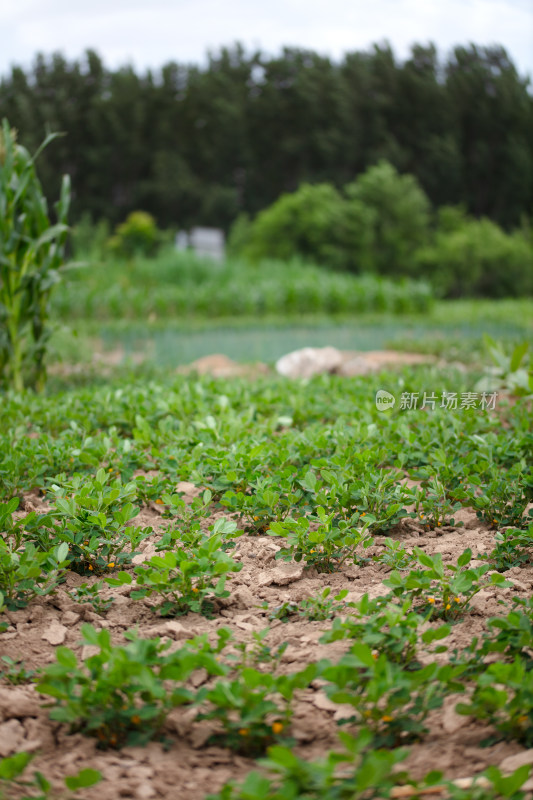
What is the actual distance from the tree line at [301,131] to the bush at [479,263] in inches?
319

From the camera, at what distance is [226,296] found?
10.9 m

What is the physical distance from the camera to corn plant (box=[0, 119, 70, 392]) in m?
4.18

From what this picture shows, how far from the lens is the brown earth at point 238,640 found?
121cm

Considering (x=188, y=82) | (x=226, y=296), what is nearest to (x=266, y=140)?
(x=188, y=82)

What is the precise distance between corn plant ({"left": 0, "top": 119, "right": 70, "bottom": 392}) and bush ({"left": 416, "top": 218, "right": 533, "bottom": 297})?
16.3m

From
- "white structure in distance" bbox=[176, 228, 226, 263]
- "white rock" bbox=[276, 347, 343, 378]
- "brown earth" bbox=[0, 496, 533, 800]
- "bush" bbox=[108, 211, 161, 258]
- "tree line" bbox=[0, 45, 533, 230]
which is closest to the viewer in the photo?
"brown earth" bbox=[0, 496, 533, 800]

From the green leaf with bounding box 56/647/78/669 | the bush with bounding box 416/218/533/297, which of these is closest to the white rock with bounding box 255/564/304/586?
the green leaf with bounding box 56/647/78/669

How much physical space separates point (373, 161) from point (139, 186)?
956cm

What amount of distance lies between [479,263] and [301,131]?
11940 mm

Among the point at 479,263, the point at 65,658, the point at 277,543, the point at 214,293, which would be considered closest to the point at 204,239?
the point at 479,263

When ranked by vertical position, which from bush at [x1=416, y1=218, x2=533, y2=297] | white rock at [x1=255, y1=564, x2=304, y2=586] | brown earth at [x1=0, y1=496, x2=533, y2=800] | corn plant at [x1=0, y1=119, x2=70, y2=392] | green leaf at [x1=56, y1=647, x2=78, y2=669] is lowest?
brown earth at [x1=0, y1=496, x2=533, y2=800]

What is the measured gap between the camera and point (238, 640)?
159 cm

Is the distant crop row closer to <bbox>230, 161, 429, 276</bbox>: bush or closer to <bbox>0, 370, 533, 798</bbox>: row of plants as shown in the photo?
<bbox>230, 161, 429, 276</bbox>: bush

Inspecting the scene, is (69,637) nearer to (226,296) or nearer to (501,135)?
(226,296)
